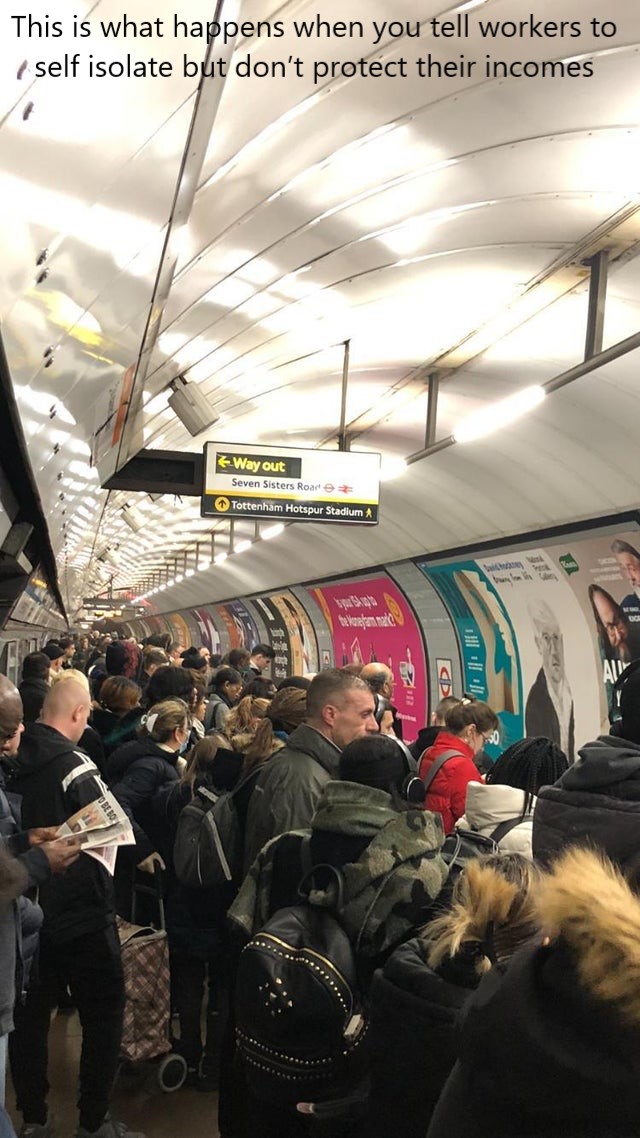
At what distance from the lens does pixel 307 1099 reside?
2.82 meters

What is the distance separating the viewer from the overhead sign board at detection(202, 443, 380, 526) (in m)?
9.58

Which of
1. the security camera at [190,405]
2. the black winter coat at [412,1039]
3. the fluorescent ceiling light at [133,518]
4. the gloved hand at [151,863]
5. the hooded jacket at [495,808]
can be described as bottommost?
the gloved hand at [151,863]

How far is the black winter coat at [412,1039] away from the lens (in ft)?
7.22

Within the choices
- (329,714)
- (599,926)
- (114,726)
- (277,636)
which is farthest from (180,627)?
(599,926)

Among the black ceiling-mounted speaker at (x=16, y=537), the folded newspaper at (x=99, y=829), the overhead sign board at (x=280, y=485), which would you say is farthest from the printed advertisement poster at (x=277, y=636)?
the folded newspaper at (x=99, y=829)

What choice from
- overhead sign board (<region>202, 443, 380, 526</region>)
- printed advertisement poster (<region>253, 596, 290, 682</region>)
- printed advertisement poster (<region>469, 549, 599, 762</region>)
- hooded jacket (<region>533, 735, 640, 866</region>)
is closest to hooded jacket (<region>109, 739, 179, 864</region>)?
hooded jacket (<region>533, 735, 640, 866</region>)

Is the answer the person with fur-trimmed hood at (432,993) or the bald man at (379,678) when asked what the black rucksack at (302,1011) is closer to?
the person with fur-trimmed hood at (432,993)

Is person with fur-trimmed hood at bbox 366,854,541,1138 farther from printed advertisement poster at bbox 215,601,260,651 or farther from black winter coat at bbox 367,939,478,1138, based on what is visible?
printed advertisement poster at bbox 215,601,260,651

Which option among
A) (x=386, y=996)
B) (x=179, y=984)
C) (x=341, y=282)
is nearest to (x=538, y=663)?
(x=341, y=282)

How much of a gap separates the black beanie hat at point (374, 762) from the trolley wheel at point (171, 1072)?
2816 mm

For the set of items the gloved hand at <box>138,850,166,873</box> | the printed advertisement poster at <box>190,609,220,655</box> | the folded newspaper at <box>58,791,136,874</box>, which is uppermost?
the printed advertisement poster at <box>190,609,220,655</box>

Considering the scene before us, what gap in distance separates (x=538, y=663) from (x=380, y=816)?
9471 mm

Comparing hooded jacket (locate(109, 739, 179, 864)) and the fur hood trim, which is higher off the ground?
the fur hood trim

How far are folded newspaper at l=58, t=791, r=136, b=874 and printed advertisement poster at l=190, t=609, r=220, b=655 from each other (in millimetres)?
29177
